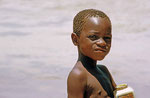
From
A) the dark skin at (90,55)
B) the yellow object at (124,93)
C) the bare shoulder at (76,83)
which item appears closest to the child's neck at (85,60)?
the dark skin at (90,55)

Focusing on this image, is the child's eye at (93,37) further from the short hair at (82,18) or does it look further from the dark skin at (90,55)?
the short hair at (82,18)

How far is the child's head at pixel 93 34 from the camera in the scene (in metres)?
2.63

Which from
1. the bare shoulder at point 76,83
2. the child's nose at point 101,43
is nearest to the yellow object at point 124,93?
the bare shoulder at point 76,83

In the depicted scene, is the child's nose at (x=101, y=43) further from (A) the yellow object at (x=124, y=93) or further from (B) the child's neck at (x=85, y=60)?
(A) the yellow object at (x=124, y=93)

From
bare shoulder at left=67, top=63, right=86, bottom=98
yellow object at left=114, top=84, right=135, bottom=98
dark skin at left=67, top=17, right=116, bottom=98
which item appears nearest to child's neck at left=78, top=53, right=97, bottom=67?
dark skin at left=67, top=17, right=116, bottom=98

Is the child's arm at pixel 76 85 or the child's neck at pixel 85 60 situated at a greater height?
the child's neck at pixel 85 60

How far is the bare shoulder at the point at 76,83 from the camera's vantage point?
8.56 ft

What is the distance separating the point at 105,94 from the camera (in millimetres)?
2730

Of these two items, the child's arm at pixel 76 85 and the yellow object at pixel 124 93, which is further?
the yellow object at pixel 124 93

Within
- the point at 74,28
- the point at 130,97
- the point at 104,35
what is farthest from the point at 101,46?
the point at 130,97

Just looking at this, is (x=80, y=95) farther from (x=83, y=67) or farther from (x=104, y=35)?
(x=104, y=35)

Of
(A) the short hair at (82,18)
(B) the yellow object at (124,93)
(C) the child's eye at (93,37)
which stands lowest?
(B) the yellow object at (124,93)

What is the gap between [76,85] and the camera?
8.56 ft

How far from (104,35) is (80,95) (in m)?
0.54
